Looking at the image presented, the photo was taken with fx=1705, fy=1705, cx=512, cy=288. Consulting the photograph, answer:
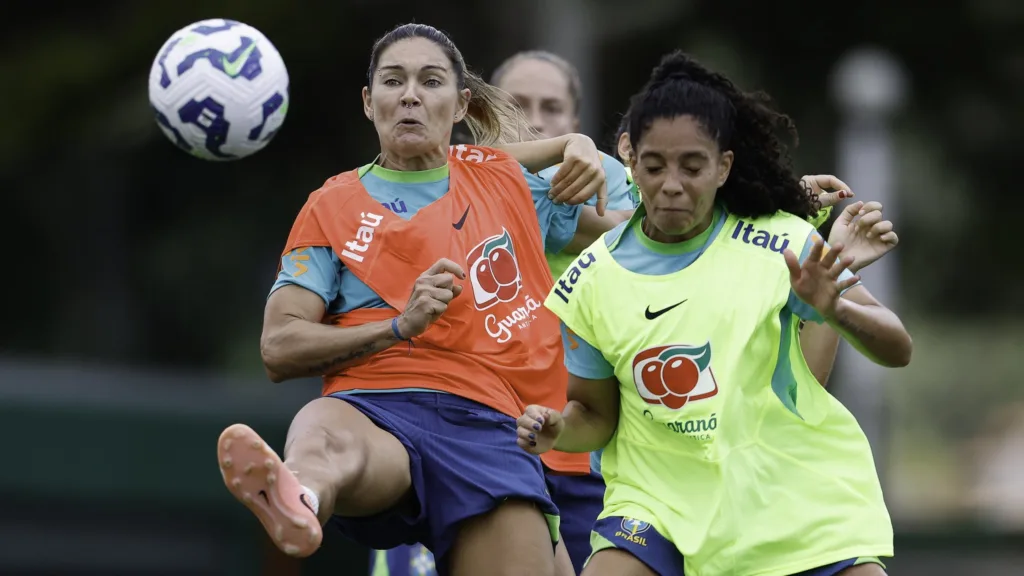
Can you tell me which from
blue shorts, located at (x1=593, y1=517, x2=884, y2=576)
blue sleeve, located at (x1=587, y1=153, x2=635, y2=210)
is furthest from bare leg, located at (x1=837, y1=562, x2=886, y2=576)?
blue sleeve, located at (x1=587, y1=153, x2=635, y2=210)

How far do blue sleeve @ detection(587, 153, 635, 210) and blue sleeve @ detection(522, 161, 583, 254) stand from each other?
35 centimetres

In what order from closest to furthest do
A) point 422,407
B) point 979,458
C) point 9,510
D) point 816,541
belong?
point 816,541, point 422,407, point 9,510, point 979,458

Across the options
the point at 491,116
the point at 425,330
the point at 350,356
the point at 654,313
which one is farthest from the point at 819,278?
the point at 491,116

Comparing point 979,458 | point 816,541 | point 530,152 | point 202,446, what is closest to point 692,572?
point 816,541

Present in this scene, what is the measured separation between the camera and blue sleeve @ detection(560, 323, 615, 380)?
5207 millimetres

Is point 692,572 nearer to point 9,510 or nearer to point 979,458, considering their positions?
point 9,510

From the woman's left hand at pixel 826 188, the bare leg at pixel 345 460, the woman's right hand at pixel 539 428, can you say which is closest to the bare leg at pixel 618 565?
the woman's right hand at pixel 539 428

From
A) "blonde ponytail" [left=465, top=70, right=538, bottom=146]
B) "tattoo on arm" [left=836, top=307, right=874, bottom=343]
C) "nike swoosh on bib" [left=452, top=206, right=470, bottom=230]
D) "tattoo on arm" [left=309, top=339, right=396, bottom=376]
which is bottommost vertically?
"tattoo on arm" [left=309, top=339, right=396, bottom=376]

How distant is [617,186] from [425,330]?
4.83 feet

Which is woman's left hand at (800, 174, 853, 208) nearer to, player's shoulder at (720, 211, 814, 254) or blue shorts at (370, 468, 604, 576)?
player's shoulder at (720, 211, 814, 254)

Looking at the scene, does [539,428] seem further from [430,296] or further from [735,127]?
[735,127]

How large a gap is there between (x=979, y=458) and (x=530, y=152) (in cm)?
1541

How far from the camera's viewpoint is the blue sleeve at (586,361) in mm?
5207

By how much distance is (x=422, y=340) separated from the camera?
5.68 m
